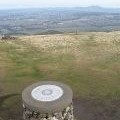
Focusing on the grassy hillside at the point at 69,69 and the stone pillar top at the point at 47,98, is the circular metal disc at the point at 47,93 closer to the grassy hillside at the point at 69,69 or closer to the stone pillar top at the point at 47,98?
the stone pillar top at the point at 47,98

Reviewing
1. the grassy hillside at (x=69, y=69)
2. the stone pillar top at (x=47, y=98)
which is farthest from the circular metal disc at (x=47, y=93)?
the grassy hillside at (x=69, y=69)

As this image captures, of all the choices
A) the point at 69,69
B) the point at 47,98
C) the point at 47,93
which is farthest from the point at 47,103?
the point at 69,69

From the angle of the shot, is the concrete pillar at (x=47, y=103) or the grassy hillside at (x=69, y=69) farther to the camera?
the grassy hillside at (x=69, y=69)

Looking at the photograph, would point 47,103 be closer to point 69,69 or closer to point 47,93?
point 47,93

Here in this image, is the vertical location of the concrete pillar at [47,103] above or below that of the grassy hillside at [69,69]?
above

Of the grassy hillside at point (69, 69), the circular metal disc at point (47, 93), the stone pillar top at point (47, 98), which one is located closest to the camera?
the stone pillar top at point (47, 98)

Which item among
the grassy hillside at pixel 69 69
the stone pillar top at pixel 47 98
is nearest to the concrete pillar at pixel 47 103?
the stone pillar top at pixel 47 98

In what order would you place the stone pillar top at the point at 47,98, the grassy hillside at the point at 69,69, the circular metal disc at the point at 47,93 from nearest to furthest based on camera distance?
the stone pillar top at the point at 47,98 < the circular metal disc at the point at 47,93 < the grassy hillside at the point at 69,69

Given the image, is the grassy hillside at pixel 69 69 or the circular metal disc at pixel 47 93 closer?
the circular metal disc at pixel 47 93
